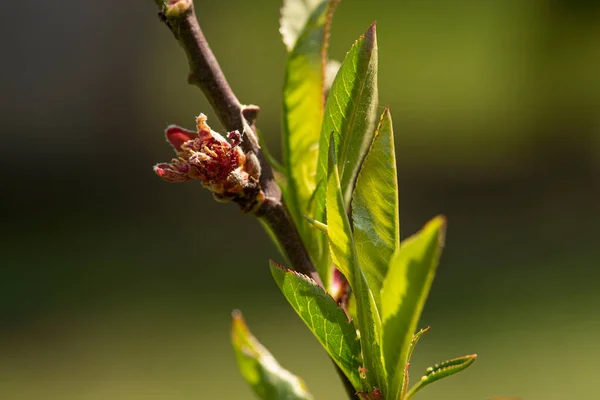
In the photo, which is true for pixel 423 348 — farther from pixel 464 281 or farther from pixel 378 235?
pixel 378 235

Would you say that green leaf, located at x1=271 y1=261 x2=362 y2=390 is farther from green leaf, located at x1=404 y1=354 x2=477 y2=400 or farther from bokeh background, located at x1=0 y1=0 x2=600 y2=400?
bokeh background, located at x1=0 y1=0 x2=600 y2=400

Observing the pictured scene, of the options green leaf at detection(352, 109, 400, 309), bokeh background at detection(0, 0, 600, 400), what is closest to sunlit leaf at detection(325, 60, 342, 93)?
green leaf at detection(352, 109, 400, 309)

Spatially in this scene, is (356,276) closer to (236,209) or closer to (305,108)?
(305,108)

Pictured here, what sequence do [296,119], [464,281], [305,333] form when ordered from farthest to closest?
1. [464,281]
2. [305,333]
3. [296,119]

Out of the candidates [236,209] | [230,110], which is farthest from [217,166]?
[236,209]

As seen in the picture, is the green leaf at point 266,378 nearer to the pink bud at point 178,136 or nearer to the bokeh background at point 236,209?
the pink bud at point 178,136

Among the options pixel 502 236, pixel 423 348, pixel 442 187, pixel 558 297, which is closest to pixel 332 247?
pixel 423 348

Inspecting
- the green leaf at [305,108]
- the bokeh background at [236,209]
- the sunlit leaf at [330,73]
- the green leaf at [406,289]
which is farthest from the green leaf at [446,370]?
the bokeh background at [236,209]
